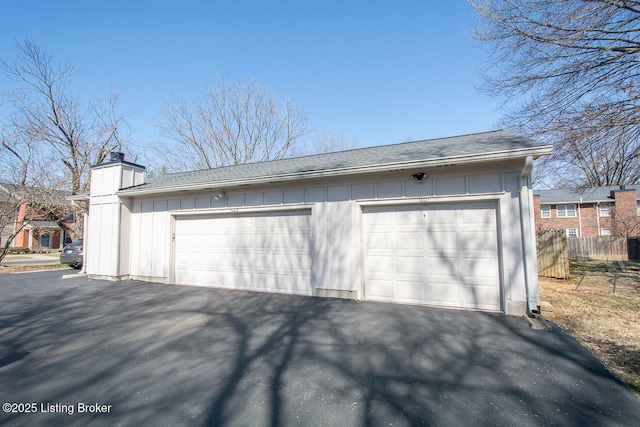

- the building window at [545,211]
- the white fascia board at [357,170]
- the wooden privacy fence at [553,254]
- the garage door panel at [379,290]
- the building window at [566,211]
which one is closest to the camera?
the white fascia board at [357,170]

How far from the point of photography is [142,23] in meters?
9.59

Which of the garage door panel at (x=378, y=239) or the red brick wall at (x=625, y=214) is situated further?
the red brick wall at (x=625, y=214)

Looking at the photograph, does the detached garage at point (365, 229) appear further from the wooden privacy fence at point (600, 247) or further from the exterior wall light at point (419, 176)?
the wooden privacy fence at point (600, 247)

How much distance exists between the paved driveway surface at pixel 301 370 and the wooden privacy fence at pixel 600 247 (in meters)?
20.3

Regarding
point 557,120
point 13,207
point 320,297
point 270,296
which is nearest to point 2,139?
point 13,207

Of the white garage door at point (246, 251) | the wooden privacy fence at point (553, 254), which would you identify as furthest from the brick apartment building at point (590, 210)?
the white garage door at point (246, 251)

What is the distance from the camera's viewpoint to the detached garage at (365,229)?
17.8ft

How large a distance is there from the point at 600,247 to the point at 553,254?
1356cm

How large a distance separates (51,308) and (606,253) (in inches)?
1075

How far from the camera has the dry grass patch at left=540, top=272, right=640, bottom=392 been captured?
3664mm

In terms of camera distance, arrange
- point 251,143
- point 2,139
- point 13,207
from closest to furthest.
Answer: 1. point 13,207
2. point 2,139
3. point 251,143

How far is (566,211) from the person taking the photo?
25.4m

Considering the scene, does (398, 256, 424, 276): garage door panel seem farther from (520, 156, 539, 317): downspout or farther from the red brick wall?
the red brick wall

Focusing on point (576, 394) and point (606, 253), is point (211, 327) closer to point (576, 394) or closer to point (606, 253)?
point (576, 394)
